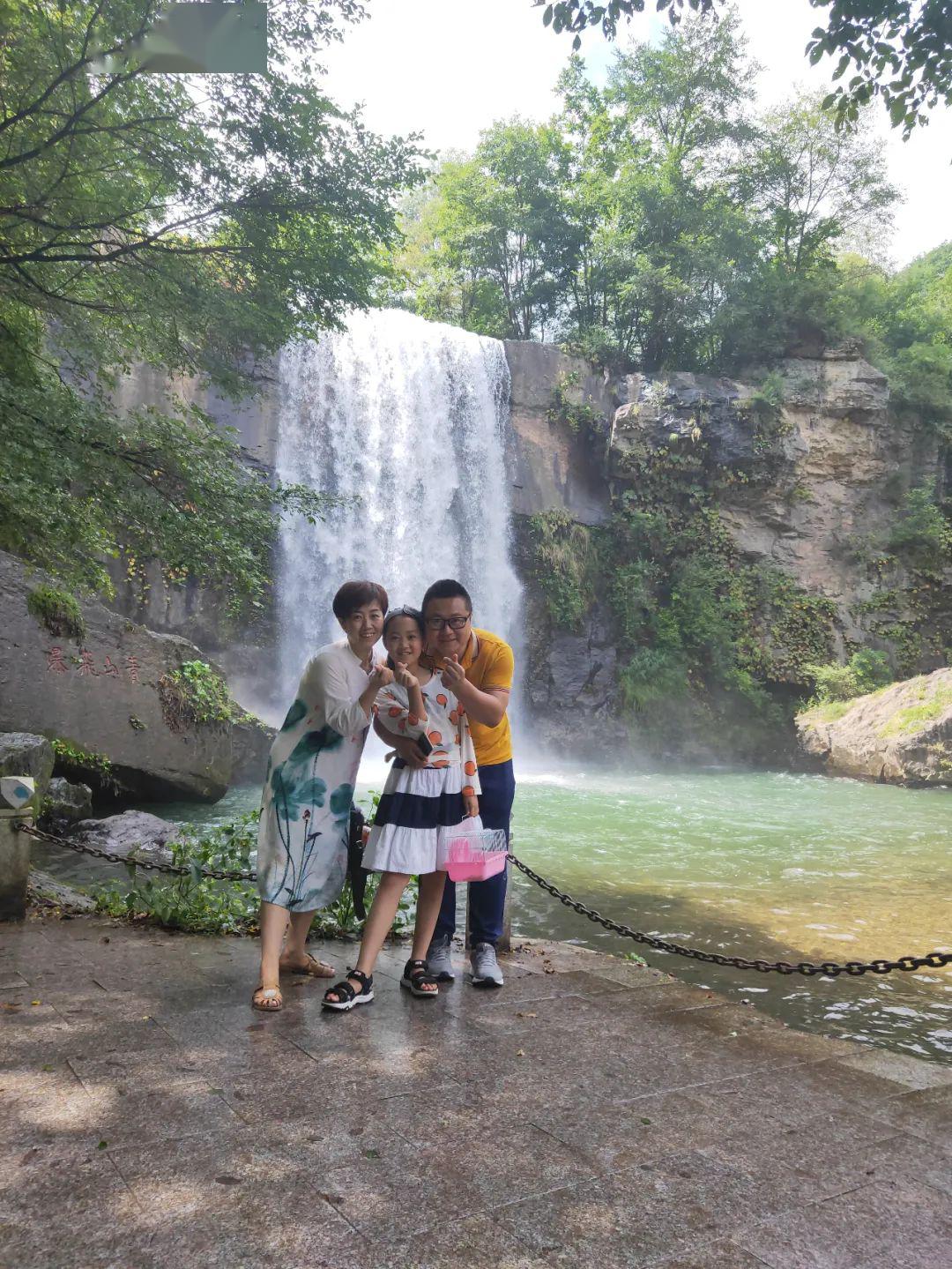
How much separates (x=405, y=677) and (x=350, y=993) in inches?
47.6

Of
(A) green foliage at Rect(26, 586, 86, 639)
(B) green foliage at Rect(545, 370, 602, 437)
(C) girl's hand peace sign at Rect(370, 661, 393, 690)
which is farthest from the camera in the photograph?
(B) green foliage at Rect(545, 370, 602, 437)

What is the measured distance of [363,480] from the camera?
18.0 m

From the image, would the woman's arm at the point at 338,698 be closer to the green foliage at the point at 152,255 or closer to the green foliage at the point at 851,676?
the green foliage at the point at 152,255

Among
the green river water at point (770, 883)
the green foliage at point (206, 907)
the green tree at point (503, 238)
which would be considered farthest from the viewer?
the green tree at point (503, 238)

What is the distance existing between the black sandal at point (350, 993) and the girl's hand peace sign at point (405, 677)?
3.70ft

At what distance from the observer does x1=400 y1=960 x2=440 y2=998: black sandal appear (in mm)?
3486

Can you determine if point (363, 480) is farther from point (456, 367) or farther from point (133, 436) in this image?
point (133, 436)

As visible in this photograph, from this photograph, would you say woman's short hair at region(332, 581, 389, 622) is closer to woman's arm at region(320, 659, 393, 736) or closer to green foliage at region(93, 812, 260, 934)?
woman's arm at region(320, 659, 393, 736)

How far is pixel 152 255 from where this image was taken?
22.3ft

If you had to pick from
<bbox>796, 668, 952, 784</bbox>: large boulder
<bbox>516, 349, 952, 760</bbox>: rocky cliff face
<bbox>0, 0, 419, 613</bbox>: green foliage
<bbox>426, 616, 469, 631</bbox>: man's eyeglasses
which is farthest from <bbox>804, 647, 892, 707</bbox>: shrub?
<bbox>426, 616, 469, 631</bbox>: man's eyeglasses

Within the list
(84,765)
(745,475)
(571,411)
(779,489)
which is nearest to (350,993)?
(84,765)

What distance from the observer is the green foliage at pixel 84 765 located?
930 centimetres

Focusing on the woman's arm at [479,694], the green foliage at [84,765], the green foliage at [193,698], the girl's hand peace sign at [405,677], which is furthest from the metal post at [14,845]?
the green foliage at [193,698]

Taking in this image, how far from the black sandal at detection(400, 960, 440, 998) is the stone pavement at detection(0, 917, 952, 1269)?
67 mm
